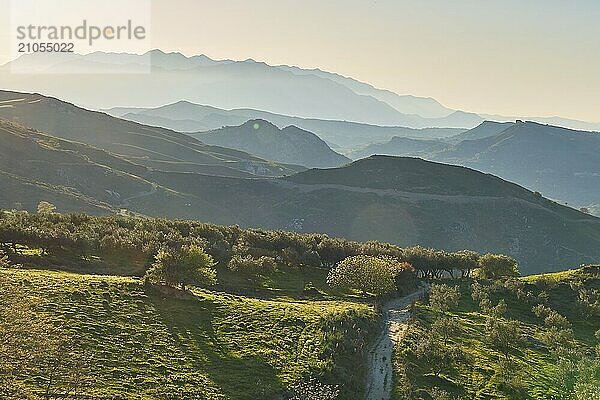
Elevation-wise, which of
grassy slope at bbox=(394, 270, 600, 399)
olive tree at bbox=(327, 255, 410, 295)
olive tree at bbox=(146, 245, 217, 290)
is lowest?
grassy slope at bbox=(394, 270, 600, 399)

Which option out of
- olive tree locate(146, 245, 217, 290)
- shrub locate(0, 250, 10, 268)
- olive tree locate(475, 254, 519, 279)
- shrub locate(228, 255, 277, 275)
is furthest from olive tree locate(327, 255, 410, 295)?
shrub locate(0, 250, 10, 268)

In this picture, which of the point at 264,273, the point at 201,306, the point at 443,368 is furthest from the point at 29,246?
the point at 443,368

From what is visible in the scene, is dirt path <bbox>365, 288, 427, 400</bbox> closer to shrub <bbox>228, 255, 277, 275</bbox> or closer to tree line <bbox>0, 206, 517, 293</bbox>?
tree line <bbox>0, 206, 517, 293</bbox>

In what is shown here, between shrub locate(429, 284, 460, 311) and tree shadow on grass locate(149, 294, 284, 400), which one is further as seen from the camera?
shrub locate(429, 284, 460, 311)

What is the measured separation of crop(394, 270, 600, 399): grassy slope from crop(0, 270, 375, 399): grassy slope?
12.2 meters

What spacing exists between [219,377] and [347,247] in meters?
86.0

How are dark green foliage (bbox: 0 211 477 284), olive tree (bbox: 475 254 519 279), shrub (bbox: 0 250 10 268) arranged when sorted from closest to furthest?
1. shrub (bbox: 0 250 10 268)
2. dark green foliage (bbox: 0 211 477 284)
3. olive tree (bbox: 475 254 519 279)

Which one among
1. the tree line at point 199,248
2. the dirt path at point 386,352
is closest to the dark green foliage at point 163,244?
the tree line at point 199,248

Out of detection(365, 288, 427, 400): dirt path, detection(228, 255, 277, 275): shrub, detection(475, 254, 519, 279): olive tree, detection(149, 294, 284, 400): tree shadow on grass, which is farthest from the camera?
detection(475, 254, 519, 279): olive tree

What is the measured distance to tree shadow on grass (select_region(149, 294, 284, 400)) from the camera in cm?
4766

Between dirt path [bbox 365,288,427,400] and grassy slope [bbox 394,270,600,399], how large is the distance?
1.88 m

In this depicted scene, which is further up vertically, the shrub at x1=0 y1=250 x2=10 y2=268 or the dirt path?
the shrub at x1=0 y1=250 x2=10 y2=268

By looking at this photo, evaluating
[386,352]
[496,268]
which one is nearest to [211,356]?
[386,352]

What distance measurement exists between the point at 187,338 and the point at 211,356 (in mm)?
4711
